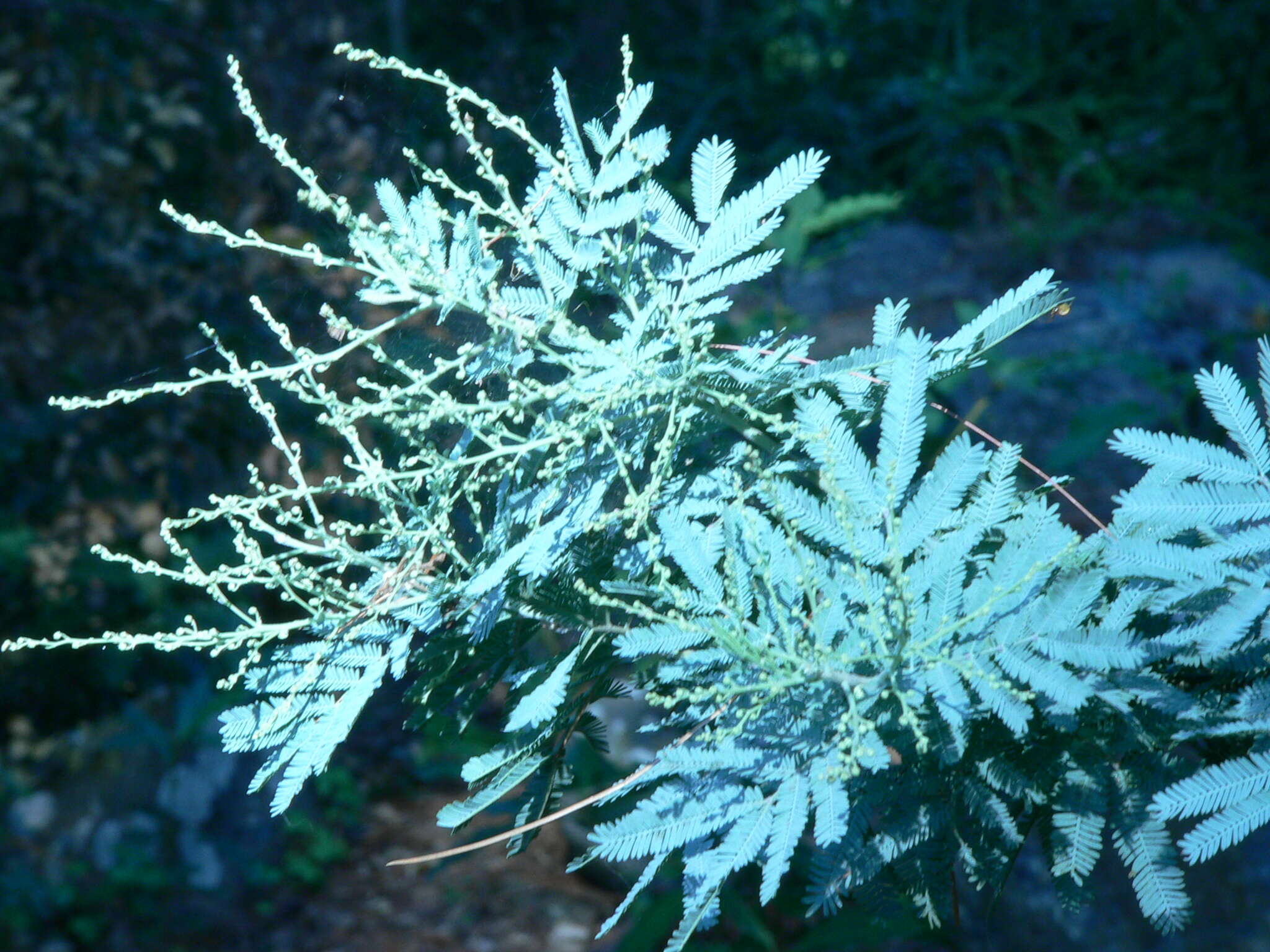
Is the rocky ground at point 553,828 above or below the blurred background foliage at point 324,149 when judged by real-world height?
below

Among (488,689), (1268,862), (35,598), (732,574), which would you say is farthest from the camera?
(35,598)

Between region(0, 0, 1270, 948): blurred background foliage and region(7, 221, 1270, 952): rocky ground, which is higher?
region(0, 0, 1270, 948): blurred background foliage

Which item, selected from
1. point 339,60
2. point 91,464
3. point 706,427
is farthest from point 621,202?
point 91,464

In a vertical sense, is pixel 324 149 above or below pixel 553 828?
above

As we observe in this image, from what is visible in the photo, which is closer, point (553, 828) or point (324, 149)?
point (324, 149)

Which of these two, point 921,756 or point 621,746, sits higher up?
point 921,756

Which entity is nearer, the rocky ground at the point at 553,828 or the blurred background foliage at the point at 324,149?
the blurred background foliage at the point at 324,149

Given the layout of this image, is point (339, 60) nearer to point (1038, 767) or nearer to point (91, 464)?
point (91, 464)

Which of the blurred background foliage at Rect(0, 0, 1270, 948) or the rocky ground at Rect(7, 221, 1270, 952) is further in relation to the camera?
the rocky ground at Rect(7, 221, 1270, 952)
